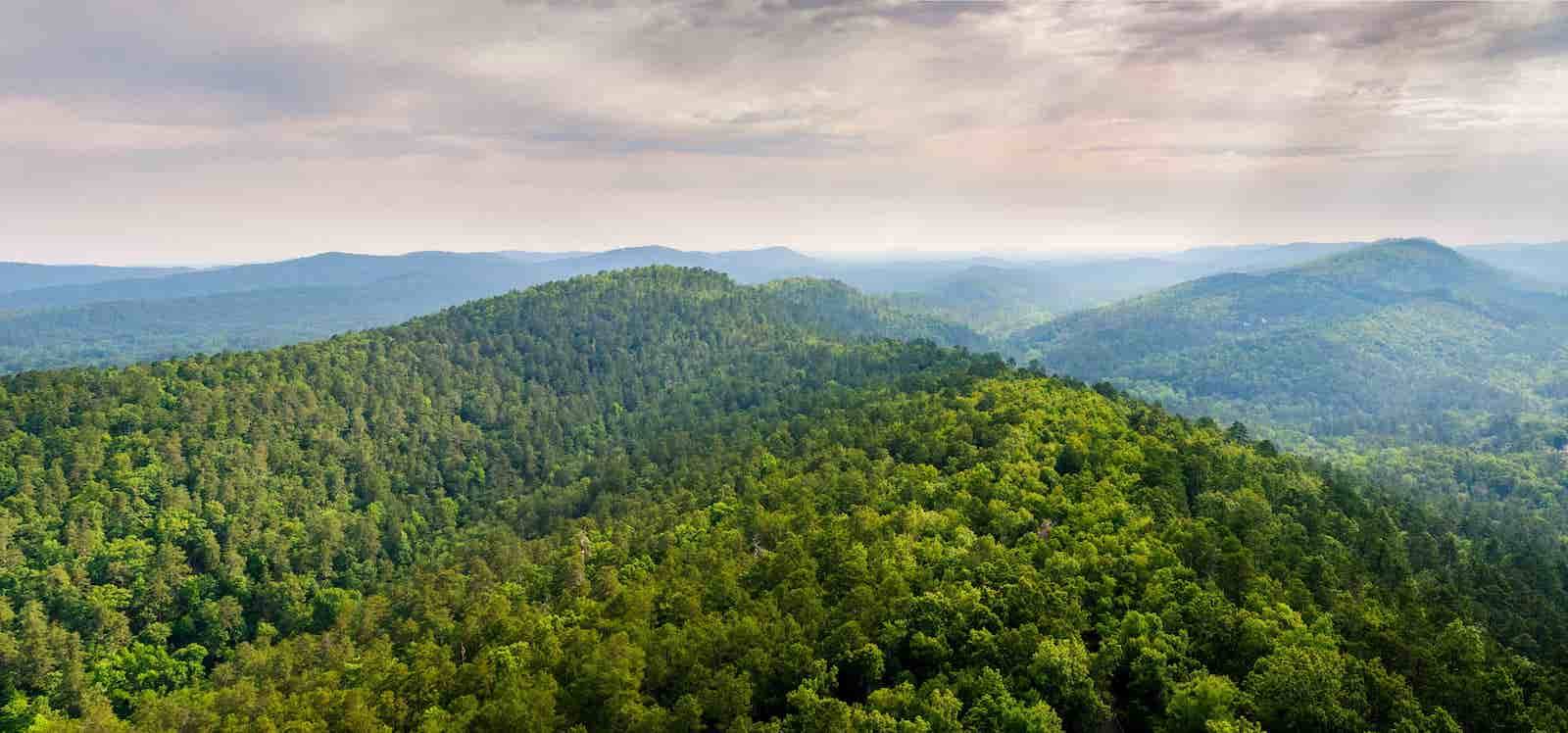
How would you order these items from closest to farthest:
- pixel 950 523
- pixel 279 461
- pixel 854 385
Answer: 1. pixel 950 523
2. pixel 279 461
3. pixel 854 385

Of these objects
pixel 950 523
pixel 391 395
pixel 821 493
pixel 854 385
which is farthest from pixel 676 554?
pixel 391 395

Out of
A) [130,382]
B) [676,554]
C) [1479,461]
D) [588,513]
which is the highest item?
[130,382]

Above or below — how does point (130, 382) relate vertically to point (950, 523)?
above

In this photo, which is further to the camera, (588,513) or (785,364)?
(785,364)

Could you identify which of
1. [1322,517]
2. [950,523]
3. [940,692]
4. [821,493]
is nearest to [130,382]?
[821,493]

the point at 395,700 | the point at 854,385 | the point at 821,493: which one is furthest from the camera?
the point at 854,385

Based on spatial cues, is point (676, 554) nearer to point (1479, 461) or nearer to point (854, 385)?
point (854, 385)

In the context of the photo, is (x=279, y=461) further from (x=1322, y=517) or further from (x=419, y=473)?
(x=1322, y=517)
